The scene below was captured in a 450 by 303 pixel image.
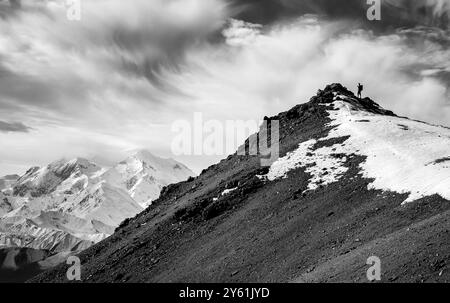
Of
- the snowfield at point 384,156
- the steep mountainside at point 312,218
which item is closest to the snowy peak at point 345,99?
the steep mountainside at point 312,218

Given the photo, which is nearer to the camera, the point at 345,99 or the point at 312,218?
the point at 312,218

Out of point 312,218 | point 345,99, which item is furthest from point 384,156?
point 345,99

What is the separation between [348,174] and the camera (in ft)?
187

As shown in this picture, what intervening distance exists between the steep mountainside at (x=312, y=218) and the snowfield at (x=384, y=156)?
5.9 inches

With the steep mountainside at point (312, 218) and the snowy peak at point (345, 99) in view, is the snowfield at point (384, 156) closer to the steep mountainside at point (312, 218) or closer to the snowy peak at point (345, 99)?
the steep mountainside at point (312, 218)

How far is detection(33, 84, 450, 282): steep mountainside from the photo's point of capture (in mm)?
36375

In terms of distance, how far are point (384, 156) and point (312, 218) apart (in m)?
14.2

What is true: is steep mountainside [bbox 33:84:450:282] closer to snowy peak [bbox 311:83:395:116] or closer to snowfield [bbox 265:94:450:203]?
snowfield [bbox 265:94:450:203]

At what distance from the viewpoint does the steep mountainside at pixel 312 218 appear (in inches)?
1432

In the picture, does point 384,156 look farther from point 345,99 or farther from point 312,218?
point 345,99

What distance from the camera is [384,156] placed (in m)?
57.6

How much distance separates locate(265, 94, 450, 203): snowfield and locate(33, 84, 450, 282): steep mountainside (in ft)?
0.49

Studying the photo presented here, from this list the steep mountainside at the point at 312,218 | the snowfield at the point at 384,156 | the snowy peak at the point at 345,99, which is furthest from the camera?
the snowy peak at the point at 345,99

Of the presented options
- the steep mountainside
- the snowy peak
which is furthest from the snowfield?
the snowy peak
